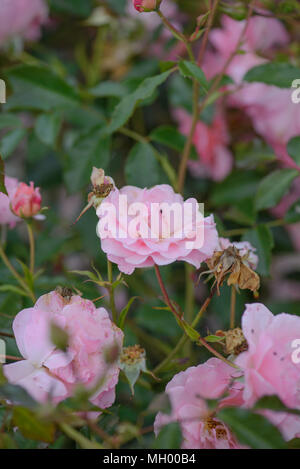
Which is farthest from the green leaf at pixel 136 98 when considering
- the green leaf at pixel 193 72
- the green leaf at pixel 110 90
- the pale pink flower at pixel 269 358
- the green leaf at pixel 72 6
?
the green leaf at pixel 72 6

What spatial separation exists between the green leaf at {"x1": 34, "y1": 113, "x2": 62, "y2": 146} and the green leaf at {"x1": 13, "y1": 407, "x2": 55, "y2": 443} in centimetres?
42

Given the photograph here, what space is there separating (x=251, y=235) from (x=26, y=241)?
18.8 inches

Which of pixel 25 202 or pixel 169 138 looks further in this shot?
pixel 169 138

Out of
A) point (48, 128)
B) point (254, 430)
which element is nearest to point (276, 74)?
point (48, 128)

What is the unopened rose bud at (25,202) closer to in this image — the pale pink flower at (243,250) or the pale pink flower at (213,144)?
the pale pink flower at (243,250)

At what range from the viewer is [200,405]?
0.41m

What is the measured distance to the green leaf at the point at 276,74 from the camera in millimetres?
596

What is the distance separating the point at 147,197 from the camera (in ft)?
1.51

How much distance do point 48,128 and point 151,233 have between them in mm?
348

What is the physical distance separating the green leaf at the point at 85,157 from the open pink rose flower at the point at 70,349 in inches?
11.4

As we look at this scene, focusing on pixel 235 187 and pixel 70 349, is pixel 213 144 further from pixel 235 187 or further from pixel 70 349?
pixel 70 349
